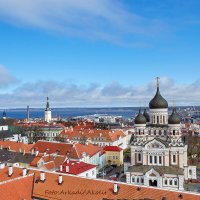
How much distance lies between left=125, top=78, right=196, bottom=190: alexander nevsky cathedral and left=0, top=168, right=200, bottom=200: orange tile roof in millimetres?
23476

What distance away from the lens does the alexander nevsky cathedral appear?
184 ft

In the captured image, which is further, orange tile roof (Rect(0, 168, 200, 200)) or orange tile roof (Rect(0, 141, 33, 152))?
orange tile roof (Rect(0, 141, 33, 152))

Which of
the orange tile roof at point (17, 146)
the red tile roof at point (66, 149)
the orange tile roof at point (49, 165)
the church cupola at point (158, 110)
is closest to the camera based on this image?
the orange tile roof at point (49, 165)

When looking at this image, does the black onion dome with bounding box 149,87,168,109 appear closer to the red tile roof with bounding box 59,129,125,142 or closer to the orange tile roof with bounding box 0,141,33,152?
the orange tile roof with bounding box 0,141,33,152

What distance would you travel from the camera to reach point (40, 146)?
73.1 m

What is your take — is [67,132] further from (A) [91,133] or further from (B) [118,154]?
(B) [118,154]

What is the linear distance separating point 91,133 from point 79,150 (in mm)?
32975

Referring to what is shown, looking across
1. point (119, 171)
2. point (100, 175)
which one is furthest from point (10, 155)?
point (119, 171)

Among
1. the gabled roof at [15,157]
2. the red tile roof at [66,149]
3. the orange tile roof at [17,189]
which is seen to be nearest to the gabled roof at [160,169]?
the red tile roof at [66,149]

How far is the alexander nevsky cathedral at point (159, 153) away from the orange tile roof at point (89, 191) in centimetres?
2348

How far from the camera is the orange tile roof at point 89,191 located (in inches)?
1230

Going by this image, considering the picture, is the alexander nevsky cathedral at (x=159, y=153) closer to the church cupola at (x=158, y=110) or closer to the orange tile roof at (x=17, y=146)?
the church cupola at (x=158, y=110)

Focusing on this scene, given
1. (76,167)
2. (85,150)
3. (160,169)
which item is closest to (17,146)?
(85,150)

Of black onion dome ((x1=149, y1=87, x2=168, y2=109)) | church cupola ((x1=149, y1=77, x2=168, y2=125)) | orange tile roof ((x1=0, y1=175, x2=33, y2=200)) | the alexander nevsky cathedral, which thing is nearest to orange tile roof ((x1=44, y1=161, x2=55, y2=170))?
the alexander nevsky cathedral
